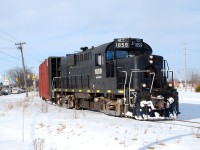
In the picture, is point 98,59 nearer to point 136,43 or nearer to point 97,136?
point 136,43

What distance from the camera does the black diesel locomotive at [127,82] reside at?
13730 millimetres

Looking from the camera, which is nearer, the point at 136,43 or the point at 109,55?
the point at 109,55

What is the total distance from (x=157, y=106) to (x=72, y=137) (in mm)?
4926

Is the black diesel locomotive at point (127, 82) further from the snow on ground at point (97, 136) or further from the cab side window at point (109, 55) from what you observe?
the snow on ground at point (97, 136)

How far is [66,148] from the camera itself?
28.1ft

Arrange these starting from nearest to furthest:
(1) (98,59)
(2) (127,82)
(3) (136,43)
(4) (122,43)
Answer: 1. (2) (127,82)
2. (4) (122,43)
3. (3) (136,43)
4. (1) (98,59)

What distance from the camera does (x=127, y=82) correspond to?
49.1 feet

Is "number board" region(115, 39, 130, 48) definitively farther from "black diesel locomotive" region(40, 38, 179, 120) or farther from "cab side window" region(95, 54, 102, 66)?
"cab side window" region(95, 54, 102, 66)

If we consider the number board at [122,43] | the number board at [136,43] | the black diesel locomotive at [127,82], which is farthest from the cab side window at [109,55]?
the number board at [136,43]

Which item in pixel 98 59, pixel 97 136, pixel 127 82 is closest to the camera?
pixel 97 136

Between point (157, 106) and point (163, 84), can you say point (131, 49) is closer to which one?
point (163, 84)

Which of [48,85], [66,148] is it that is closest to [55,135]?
[66,148]

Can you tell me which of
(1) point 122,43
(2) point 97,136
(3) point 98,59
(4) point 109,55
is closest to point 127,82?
(4) point 109,55

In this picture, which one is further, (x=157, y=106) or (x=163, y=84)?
(x=163, y=84)
